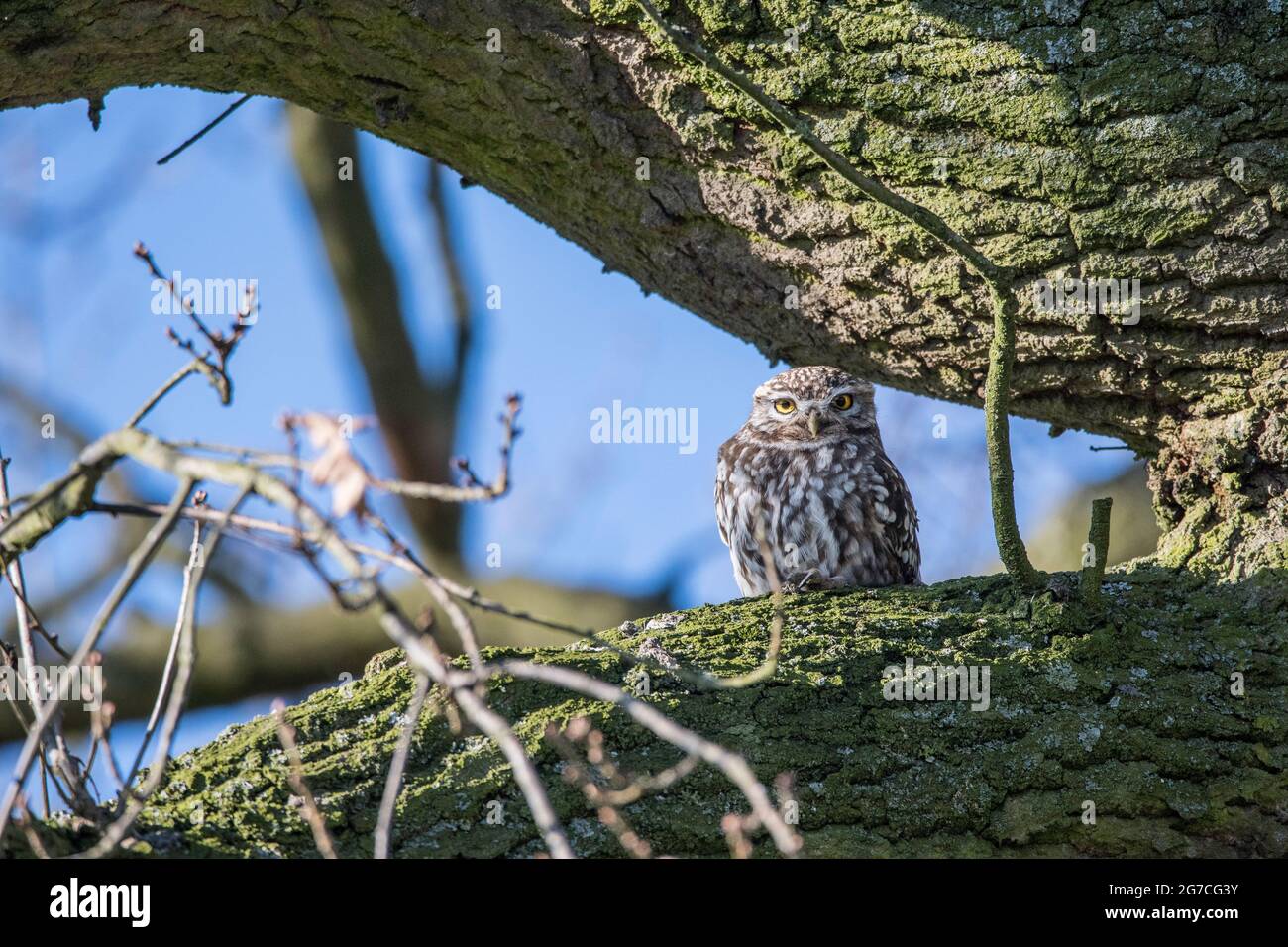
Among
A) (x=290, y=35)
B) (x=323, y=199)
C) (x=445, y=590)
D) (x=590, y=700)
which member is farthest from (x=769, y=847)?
(x=323, y=199)

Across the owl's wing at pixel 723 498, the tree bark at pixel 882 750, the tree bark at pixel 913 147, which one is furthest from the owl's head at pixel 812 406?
the tree bark at pixel 882 750

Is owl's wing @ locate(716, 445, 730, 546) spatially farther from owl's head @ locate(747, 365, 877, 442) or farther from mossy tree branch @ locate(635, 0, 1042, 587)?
mossy tree branch @ locate(635, 0, 1042, 587)

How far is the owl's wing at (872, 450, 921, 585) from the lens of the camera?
5.69m

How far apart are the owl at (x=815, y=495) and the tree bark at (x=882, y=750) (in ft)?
6.63

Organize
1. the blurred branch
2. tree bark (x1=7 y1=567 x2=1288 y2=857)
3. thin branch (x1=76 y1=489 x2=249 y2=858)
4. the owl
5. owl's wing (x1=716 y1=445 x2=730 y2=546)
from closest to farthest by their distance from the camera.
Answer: thin branch (x1=76 y1=489 x2=249 y2=858) → tree bark (x1=7 y1=567 x2=1288 y2=857) → the owl → owl's wing (x1=716 y1=445 x2=730 y2=546) → the blurred branch

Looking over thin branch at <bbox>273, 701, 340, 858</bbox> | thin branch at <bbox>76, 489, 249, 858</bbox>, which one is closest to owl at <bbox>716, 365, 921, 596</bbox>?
thin branch at <bbox>273, 701, 340, 858</bbox>

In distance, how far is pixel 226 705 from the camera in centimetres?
664

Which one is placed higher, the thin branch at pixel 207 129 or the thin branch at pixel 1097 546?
the thin branch at pixel 207 129

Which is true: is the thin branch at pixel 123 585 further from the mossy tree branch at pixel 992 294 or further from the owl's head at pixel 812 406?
the owl's head at pixel 812 406

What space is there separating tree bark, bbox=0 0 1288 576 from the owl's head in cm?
189

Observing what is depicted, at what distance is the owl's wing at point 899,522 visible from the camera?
18.7ft

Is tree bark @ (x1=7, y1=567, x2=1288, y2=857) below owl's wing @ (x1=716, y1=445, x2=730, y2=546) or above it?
below

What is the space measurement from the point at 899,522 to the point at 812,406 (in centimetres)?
73

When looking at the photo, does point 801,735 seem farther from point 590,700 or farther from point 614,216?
point 614,216
